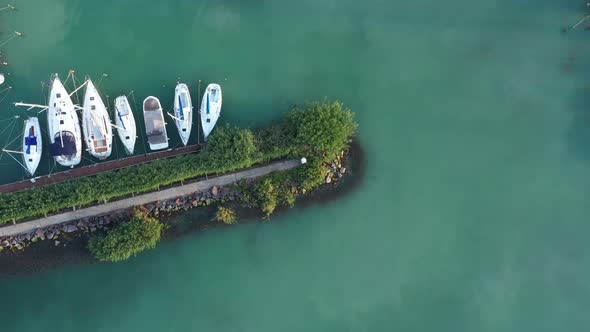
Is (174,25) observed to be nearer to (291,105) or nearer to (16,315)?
(291,105)

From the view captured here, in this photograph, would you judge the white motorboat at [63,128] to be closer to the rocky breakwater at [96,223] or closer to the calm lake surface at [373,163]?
the calm lake surface at [373,163]

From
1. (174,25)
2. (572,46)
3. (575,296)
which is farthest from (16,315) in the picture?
(572,46)

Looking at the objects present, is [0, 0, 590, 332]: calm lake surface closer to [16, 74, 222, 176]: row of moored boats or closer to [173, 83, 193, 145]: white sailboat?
[173, 83, 193, 145]: white sailboat

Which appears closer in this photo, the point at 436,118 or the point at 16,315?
the point at 16,315

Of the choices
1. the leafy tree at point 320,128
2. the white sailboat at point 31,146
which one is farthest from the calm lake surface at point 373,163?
the leafy tree at point 320,128

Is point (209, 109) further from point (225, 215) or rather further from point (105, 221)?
point (105, 221)

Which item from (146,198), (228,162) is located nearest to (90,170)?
(146,198)
